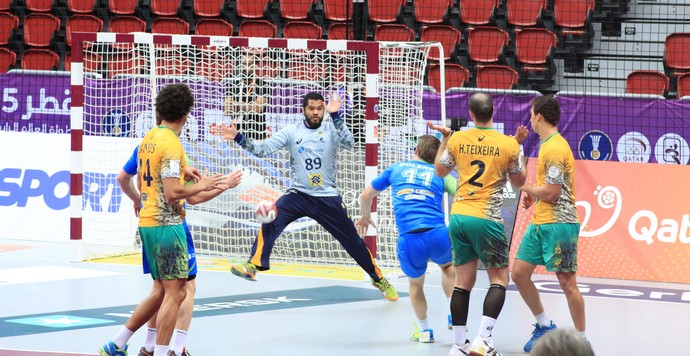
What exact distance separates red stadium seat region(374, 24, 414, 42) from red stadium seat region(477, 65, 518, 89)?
5.74ft

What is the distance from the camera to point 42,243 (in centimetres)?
1481

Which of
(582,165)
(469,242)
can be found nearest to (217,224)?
(582,165)

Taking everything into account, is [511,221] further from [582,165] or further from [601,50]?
[601,50]

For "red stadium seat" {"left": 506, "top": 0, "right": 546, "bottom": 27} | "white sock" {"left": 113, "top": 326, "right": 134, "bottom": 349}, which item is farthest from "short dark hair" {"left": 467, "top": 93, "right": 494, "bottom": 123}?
"red stadium seat" {"left": 506, "top": 0, "right": 546, "bottom": 27}

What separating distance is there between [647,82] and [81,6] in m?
11.1

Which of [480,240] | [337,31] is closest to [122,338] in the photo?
[480,240]

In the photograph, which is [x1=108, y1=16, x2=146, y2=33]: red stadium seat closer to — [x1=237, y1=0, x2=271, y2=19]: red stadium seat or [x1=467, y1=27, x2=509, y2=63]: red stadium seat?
[x1=237, y1=0, x2=271, y2=19]: red stadium seat

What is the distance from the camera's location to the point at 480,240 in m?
8.03

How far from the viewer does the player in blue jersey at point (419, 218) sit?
916 cm

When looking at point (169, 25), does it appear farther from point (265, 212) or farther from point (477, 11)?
point (265, 212)

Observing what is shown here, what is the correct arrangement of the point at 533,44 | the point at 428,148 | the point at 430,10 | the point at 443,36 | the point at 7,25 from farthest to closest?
the point at 7,25
the point at 430,10
the point at 443,36
the point at 533,44
the point at 428,148

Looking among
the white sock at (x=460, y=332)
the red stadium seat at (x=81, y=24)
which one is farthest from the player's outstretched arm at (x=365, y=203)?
the red stadium seat at (x=81, y=24)

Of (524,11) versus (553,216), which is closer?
(553,216)

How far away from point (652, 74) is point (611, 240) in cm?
558
